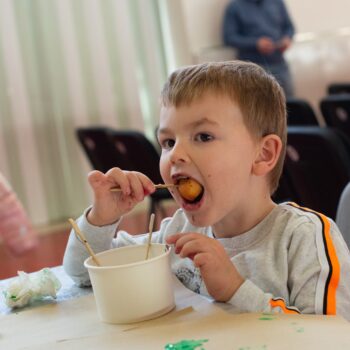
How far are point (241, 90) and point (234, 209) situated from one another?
23 cm

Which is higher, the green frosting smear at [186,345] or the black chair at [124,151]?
the green frosting smear at [186,345]

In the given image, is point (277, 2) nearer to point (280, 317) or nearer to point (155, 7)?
point (155, 7)

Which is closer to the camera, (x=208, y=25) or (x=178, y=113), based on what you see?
(x=178, y=113)

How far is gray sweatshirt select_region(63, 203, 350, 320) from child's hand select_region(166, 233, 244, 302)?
0.06ft

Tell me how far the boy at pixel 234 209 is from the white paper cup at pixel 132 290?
0.08 m

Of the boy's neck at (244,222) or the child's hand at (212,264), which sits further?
the boy's neck at (244,222)

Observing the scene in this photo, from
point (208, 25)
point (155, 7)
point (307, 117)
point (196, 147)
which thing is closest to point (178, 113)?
point (196, 147)

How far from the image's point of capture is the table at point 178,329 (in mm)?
856

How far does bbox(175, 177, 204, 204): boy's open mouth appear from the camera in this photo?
1233mm

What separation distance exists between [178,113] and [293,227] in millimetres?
297

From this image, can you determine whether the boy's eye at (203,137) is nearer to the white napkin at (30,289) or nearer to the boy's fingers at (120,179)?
the boy's fingers at (120,179)

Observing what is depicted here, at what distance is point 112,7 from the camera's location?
5578 millimetres

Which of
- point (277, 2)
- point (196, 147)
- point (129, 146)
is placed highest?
point (277, 2)

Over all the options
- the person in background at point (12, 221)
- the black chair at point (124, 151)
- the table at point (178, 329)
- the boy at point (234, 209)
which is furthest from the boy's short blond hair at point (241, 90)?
the black chair at point (124, 151)
